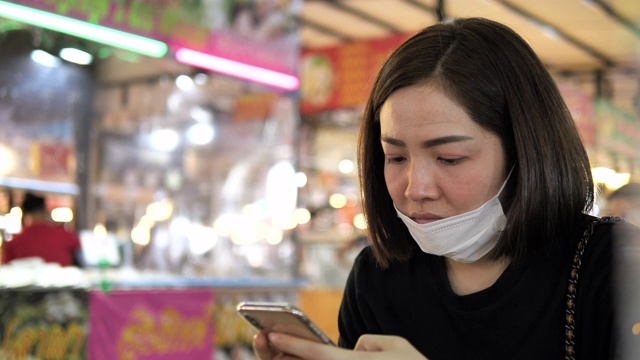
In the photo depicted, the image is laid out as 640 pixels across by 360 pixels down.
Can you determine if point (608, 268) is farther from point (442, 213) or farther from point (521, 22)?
point (521, 22)

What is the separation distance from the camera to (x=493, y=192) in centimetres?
149

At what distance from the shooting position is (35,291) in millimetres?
4008

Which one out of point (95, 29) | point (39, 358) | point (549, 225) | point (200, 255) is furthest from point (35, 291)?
point (549, 225)

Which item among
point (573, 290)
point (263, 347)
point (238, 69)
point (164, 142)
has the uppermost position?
point (238, 69)

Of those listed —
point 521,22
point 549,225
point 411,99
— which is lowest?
point 549,225

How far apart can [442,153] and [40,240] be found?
4.05 meters

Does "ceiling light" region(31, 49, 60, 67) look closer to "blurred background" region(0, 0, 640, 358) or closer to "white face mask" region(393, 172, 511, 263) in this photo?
"blurred background" region(0, 0, 640, 358)

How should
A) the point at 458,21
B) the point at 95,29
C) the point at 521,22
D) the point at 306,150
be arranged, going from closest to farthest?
the point at 458,21, the point at 95,29, the point at 521,22, the point at 306,150

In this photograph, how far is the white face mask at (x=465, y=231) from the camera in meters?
1.48

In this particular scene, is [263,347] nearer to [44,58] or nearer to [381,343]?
[381,343]

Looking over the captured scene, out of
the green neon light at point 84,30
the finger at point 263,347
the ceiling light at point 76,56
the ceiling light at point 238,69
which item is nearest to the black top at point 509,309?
the finger at point 263,347

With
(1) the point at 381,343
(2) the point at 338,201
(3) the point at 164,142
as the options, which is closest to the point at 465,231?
(1) the point at 381,343

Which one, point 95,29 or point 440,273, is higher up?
point 95,29

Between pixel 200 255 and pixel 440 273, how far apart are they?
4.33 metres
